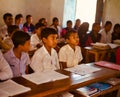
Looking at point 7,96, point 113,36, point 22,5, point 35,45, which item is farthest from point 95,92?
point 22,5

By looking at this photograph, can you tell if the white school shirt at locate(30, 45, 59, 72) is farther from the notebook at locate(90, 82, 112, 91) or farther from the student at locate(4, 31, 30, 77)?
the notebook at locate(90, 82, 112, 91)

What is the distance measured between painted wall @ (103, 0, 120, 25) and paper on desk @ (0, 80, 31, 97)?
16.9ft

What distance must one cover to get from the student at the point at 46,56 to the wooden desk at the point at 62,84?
375 millimetres

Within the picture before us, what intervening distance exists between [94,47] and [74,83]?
2.46 meters

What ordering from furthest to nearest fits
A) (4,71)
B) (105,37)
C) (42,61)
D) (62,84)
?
1. (105,37)
2. (42,61)
3. (4,71)
4. (62,84)

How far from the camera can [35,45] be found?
3.94 meters

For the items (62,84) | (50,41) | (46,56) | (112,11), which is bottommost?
(62,84)

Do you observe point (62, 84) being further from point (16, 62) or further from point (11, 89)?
point (16, 62)

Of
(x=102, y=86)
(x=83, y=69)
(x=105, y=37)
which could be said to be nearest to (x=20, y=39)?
(x=83, y=69)

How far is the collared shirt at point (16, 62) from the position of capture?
2188mm

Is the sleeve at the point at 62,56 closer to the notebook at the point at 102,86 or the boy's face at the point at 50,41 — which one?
the boy's face at the point at 50,41

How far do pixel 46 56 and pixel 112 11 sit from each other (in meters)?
4.37

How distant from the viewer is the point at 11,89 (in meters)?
1.60

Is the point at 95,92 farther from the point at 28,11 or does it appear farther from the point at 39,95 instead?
the point at 28,11
